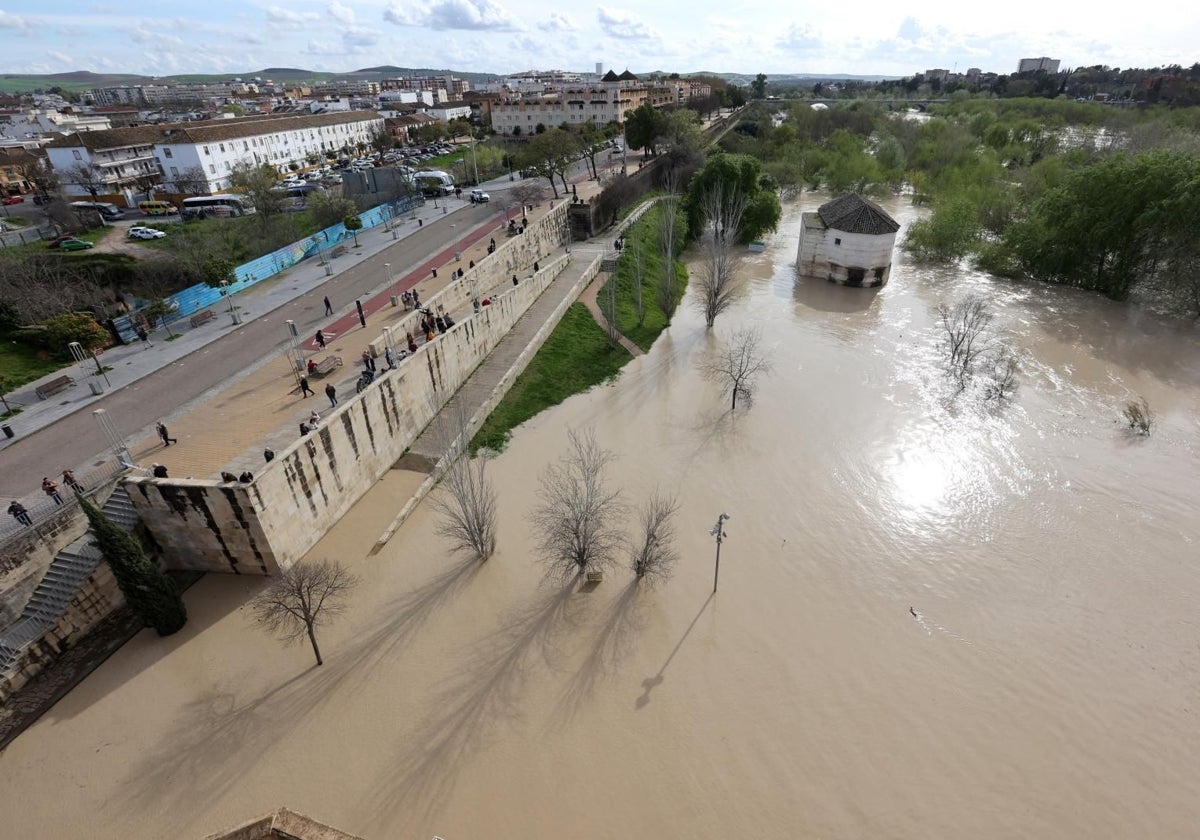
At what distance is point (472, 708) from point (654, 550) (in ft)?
19.0

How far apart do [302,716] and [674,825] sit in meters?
7.87

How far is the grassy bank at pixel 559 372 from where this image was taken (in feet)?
71.8

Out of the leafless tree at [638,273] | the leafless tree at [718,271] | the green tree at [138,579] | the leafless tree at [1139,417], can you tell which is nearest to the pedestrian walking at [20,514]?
the green tree at [138,579]

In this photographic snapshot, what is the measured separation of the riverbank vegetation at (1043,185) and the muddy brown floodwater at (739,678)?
1419 centimetres

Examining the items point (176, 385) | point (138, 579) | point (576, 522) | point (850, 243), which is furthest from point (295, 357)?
point (850, 243)

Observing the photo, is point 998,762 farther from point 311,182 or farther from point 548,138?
point 311,182

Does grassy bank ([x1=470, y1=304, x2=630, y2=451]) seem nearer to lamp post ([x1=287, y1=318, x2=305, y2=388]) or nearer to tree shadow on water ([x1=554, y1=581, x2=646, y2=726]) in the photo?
lamp post ([x1=287, y1=318, x2=305, y2=388])

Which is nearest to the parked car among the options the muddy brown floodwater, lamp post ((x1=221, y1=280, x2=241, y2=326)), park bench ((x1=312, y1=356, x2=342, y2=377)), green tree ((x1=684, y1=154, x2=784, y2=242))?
lamp post ((x1=221, y1=280, x2=241, y2=326))

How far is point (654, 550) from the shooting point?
50.0 feet

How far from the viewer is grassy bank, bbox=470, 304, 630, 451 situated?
2189 centimetres

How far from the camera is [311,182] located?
5812cm

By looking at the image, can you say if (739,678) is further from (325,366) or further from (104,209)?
(104,209)

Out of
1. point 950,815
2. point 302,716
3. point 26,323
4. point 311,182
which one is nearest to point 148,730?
point 302,716

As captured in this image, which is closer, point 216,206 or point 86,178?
point 216,206
